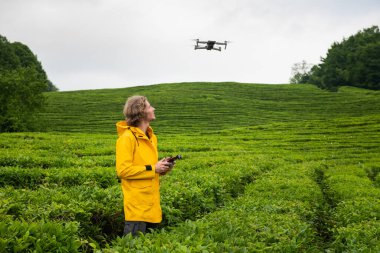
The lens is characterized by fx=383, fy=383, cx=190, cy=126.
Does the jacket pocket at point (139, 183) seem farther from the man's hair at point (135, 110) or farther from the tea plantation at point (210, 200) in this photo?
the man's hair at point (135, 110)

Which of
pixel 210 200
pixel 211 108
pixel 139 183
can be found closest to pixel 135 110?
pixel 139 183

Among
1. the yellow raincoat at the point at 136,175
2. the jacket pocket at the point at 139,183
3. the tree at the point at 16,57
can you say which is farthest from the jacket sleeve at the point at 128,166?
the tree at the point at 16,57

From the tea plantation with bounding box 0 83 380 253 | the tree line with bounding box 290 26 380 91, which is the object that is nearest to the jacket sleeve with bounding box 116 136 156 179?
the tea plantation with bounding box 0 83 380 253

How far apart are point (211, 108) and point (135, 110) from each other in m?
70.1

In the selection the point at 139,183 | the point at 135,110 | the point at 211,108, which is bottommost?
the point at 211,108

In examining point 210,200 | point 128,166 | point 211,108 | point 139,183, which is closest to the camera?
point 128,166

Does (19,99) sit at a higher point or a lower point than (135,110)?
lower

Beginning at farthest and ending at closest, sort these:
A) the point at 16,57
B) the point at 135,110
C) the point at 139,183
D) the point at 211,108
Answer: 1. the point at 16,57
2. the point at 211,108
3. the point at 135,110
4. the point at 139,183

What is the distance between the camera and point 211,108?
3044 inches

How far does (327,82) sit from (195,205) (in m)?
114

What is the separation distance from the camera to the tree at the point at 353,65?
10619 centimetres

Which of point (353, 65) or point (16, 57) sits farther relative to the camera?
point (353, 65)

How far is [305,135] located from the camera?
45.6 m

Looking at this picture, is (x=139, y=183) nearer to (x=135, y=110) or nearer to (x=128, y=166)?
(x=128, y=166)
